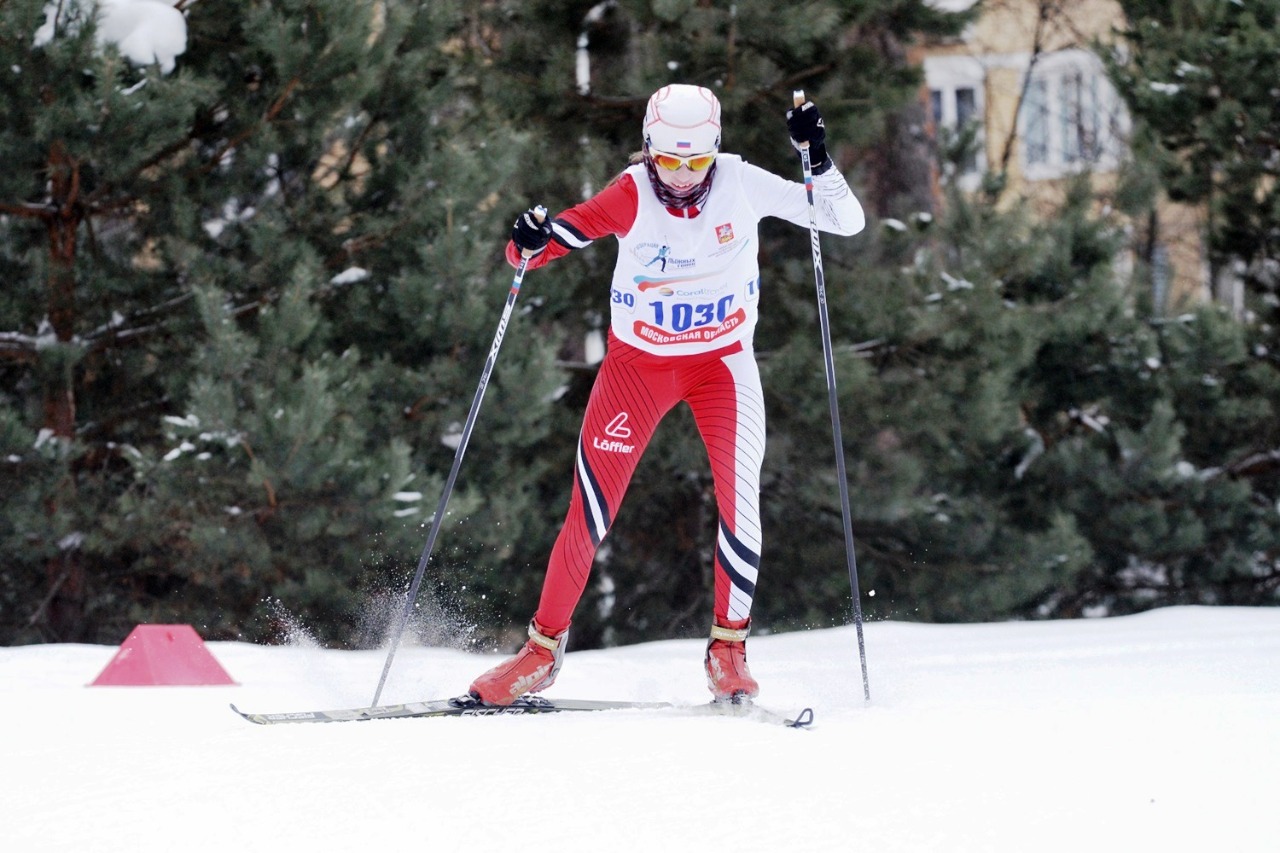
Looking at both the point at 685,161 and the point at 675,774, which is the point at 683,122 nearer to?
the point at 685,161

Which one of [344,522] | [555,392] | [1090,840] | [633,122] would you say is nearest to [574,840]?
[1090,840]

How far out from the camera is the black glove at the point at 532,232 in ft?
13.0

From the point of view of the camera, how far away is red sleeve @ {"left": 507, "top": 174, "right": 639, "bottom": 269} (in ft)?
12.9

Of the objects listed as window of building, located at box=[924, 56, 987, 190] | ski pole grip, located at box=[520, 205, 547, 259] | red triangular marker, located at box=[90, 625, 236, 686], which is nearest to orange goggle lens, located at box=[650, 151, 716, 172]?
ski pole grip, located at box=[520, 205, 547, 259]

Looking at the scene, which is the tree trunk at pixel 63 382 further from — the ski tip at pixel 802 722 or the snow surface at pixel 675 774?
the ski tip at pixel 802 722

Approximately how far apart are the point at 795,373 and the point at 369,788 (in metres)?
5.58

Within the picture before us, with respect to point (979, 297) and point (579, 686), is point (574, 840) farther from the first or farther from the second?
point (979, 297)

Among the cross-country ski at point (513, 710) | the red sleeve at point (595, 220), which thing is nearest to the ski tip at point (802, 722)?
the cross-country ski at point (513, 710)

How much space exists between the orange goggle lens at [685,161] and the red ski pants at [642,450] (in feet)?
1.85

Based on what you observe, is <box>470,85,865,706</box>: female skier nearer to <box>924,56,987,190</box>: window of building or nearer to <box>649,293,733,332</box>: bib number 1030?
<box>649,293,733,332</box>: bib number 1030

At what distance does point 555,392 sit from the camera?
7.37 metres

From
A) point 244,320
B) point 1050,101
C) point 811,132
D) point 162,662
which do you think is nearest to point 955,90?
point 1050,101

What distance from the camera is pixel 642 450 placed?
401 centimetres

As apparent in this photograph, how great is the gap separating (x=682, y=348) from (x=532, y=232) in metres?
0.55
